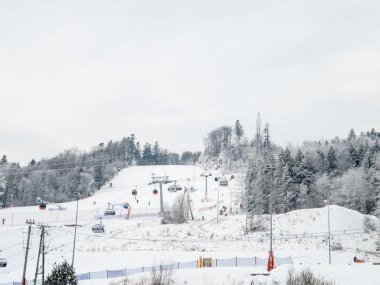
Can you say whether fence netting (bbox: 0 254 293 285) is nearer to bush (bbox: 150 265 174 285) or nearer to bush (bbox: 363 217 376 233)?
bush (bbox: 150 265 174 285)

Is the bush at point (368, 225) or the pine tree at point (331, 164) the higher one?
the pine tree at point (331, 164)

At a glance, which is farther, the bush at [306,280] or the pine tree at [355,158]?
the pine tree at [355,158]

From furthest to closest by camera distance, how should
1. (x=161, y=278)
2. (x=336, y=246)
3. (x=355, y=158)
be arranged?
(x=355, y=158) < (x=336, y=246) < (x=161, y=278)

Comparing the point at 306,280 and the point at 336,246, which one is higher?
the point at 306,280

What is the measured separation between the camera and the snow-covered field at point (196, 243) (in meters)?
34.4

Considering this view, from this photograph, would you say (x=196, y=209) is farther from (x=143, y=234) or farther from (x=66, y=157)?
(x=66, y=157)

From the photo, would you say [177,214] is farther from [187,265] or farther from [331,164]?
[331,164]

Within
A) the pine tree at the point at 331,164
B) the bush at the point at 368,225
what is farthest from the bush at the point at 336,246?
the pine tree at the point at 331,164

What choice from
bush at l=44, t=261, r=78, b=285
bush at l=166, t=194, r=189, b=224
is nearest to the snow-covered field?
bush at l=166, t=194, r=189, b=224

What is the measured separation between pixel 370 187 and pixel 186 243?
5331 centimetres

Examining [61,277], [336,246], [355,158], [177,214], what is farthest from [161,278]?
[355,158]

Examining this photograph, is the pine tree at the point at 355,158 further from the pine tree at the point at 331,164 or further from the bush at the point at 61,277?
the bush at the point at 61,277

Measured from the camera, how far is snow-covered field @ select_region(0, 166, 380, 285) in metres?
34.4

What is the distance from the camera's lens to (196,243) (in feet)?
214
